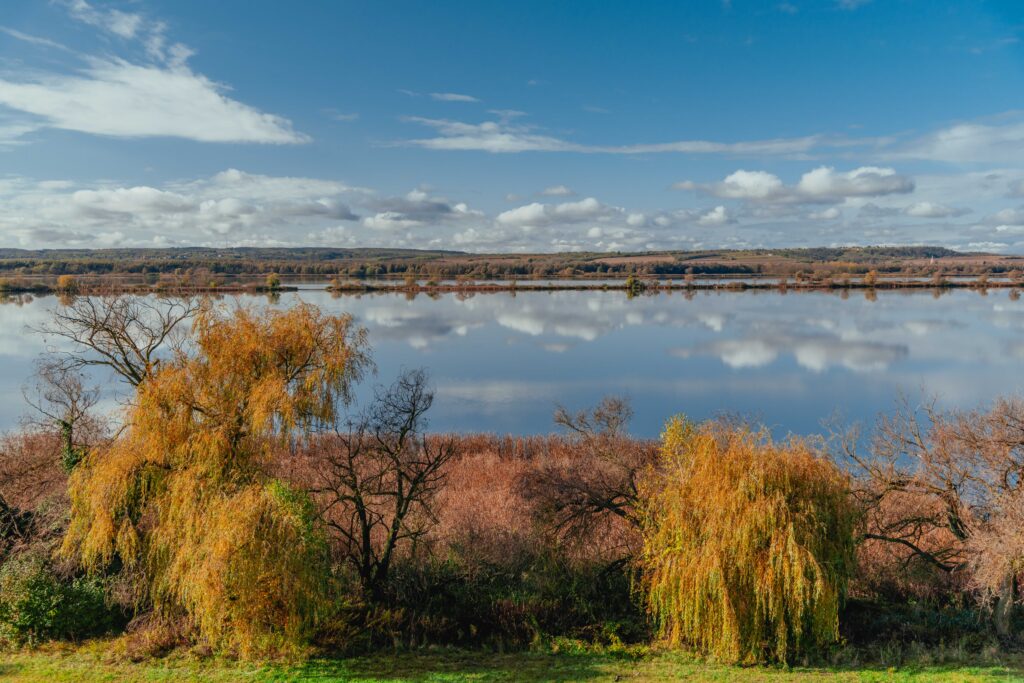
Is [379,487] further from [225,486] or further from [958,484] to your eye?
[958,484]

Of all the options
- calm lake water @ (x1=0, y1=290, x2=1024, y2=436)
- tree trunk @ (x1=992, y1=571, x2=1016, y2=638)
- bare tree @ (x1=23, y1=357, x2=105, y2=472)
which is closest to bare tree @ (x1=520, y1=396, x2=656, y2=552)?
calm lake water @ (x1=0, y1=290, x2=1024, y2=436)

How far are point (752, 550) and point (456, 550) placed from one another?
10.8m

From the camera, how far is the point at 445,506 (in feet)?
86.7

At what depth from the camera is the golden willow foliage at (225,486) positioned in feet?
49.1

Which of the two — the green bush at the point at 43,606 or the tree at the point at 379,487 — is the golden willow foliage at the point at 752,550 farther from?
the green bush at the point at 43,606

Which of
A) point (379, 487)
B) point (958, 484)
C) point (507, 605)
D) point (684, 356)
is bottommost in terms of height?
point (507, 605)

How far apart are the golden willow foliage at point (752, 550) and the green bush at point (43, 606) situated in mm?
13489

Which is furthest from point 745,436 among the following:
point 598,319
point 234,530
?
point 598,319

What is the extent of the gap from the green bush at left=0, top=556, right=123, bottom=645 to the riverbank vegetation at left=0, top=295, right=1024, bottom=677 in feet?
0.14

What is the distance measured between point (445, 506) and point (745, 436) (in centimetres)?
1333

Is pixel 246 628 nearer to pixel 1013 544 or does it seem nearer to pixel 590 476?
pixel 590 476

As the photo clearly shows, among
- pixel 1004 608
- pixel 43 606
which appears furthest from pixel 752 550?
pixel 43 606

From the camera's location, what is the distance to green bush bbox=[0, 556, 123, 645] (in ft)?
54.3

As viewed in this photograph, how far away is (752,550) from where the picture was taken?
49.9 ft
